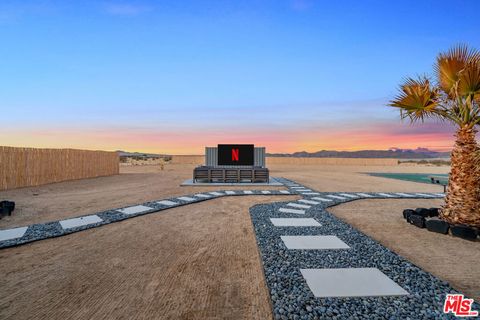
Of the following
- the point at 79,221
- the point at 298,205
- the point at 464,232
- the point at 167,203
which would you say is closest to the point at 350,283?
the point at 464,232

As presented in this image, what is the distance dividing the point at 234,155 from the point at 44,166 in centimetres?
930

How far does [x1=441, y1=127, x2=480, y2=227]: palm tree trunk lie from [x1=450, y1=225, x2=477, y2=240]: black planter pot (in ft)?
1.28

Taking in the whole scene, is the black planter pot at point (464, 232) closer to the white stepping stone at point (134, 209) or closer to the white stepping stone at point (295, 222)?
the white stepping stone at point (295, 222)

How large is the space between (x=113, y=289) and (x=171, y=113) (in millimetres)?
17708

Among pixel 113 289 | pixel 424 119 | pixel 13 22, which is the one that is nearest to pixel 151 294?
pixel 113 289

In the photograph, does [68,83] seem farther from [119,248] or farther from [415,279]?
[415,279]

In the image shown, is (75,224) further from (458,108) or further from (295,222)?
(458,108)

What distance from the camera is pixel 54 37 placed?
990cm

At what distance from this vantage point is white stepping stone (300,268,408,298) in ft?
6.81

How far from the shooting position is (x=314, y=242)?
3461 mm

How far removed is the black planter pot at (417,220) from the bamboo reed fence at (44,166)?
45.7 ft

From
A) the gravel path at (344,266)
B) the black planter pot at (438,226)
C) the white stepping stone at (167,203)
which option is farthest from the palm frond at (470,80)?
the white stepping stone at (167,203)

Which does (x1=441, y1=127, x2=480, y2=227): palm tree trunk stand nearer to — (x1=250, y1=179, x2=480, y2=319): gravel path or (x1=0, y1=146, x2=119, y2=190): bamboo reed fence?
(x1=250, y1=179, x2=480, y2=319): gravel path

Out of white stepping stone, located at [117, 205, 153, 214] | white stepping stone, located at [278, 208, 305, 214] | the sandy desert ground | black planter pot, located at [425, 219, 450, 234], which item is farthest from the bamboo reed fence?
black planter pot, located at [425, 219, 450, 234]
